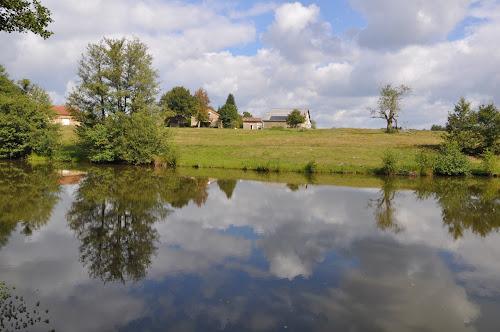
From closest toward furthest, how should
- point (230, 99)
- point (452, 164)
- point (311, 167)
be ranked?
point (452, 164)
point (311, 167)
point (230, 99)

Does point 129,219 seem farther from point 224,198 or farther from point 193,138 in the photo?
point 193,138

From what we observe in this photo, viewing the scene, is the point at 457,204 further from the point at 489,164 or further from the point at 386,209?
the point at 489,164

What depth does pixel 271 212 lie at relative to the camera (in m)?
14.3

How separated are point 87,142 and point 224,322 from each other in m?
35.1

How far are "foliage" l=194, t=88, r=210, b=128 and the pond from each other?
238 feet

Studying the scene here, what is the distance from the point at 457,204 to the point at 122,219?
16100 millimetres

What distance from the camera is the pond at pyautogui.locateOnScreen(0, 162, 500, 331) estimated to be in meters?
5.94

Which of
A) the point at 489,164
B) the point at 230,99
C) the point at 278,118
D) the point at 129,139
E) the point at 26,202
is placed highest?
the point at 230,99

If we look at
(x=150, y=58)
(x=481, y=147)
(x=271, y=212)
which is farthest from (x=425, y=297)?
(x=150, y=58)

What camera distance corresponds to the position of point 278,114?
92.6 meters

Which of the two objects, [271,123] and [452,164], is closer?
[452,164]

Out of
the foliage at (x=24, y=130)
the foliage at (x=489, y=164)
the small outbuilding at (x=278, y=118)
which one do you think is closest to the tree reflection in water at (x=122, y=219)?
the foliage at (x=24, y=130)

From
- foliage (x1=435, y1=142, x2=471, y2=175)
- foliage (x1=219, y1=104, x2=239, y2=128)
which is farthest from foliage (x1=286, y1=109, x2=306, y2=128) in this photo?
foliage (x1=435, y1=142, x2=471, y2=175)

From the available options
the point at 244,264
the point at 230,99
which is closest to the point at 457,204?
the point at 244,264
